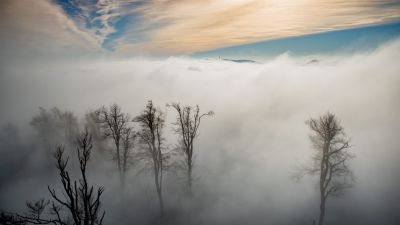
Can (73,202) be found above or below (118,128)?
below

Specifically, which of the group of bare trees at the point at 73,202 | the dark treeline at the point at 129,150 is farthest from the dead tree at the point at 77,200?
the dark treeline at the point at 129,150

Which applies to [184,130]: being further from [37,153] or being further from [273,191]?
[37,153]

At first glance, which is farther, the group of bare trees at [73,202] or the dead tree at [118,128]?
the dead tree at [118,128]

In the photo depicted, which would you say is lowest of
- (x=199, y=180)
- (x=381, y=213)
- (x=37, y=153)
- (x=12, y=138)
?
(x=381, y=213)

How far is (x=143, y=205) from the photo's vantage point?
29.4 meters

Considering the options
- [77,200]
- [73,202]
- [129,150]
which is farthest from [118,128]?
[73,202]

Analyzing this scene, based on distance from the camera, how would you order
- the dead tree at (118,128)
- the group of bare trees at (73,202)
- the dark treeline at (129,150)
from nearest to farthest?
the group of bare trees at (73,202) → the dark treeline at (129,150) → the dead tree at (118,128)

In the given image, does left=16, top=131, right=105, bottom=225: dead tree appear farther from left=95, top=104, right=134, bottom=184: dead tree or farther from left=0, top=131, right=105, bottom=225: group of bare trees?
left=95, top=104, right=134, bottom=184: dead tree

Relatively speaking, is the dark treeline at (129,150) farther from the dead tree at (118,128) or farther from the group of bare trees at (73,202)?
the group of bare trees at (73,202)

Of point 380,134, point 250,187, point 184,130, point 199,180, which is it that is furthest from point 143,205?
point 380,134

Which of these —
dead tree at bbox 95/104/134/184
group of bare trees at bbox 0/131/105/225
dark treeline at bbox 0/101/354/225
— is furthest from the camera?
dead tree at bbox 95/104/134/184

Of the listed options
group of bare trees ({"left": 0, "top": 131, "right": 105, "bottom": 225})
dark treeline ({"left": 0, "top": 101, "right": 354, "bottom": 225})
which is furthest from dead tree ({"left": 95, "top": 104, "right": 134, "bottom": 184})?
group of bare trees ({"left": 0, "top": 131, "right": 105, "bottom": 225})

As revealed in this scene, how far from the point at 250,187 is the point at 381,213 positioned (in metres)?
12.9

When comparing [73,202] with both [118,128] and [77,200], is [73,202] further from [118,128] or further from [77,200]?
[118,128]
